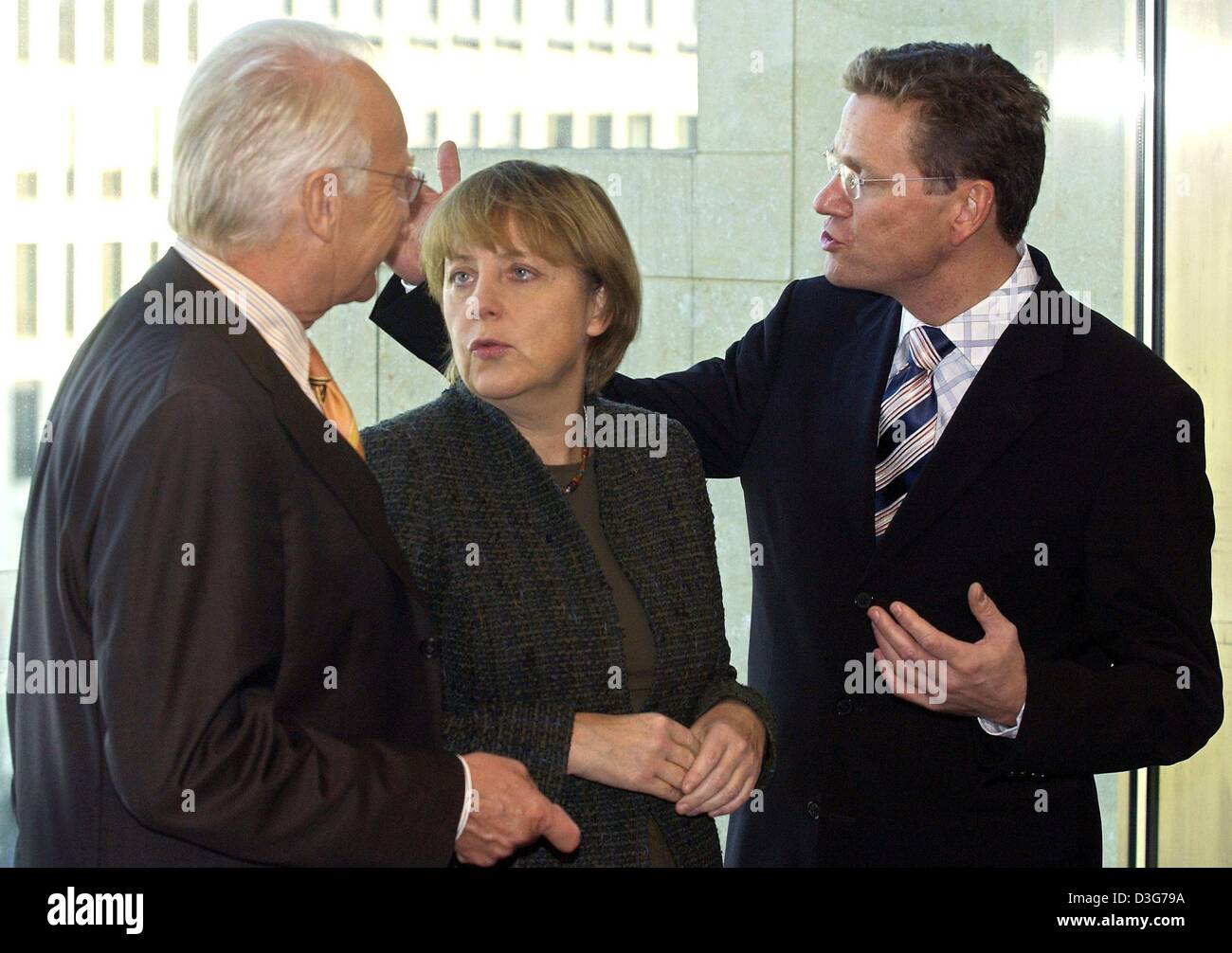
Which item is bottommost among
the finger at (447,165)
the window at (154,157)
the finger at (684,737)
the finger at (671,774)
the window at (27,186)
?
the finger at (671,774)

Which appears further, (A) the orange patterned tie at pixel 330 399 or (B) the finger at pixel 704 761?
(B) the finger at pixel 704 761

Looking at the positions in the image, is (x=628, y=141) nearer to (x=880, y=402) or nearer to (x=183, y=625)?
(x=880, y=402)

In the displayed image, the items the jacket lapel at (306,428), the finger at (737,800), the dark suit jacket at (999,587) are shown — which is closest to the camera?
the jacket lapel at (306,428)

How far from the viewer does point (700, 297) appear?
3.54m

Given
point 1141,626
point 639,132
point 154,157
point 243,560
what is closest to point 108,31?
point 154,157

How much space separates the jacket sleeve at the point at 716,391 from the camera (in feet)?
7.65

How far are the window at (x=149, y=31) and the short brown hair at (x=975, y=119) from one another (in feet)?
5.27

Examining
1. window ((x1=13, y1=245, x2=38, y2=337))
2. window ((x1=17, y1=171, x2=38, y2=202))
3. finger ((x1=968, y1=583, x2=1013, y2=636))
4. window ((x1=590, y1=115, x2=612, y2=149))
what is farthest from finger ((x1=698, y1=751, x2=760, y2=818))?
window ((x1=590, y1=115, x2=612, y2=149))

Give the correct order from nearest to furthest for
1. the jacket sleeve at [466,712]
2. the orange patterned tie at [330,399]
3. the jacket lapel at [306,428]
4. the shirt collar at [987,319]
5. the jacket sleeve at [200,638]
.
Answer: the jacket sleeve at [200,638]
the jacket lapel at [306,428]
the orange patterned tie at [330,399]
the jacket sleeve at [466,712]
the shirt collar at [987,319]

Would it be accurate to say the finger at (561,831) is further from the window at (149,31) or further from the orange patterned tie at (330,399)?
the window at (149,31)

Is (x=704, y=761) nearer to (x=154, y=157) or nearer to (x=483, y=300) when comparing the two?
(x=483, y=300)

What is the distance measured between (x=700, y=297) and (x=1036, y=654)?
66.7 inches

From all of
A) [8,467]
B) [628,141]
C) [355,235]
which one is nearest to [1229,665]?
[628,141]

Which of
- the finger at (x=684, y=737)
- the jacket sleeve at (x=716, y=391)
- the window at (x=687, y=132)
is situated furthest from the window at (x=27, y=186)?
the finger at (x=684, y=737)
